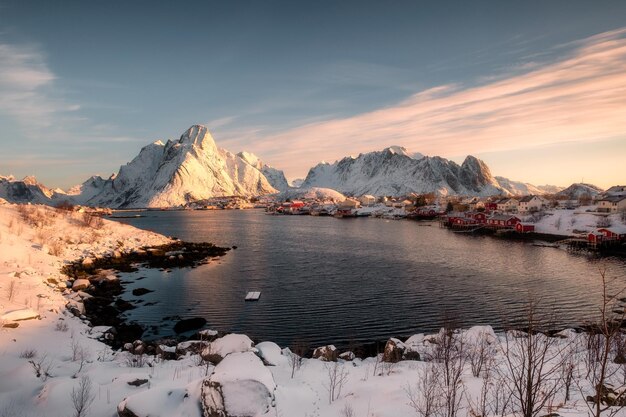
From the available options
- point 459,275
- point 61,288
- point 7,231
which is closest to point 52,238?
point 7,231

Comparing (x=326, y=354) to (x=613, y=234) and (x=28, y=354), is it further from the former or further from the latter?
(x=613, y=234)

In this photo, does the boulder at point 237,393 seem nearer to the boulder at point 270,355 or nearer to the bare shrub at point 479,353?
the boulder at point 270,355

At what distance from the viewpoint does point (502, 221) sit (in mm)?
80938

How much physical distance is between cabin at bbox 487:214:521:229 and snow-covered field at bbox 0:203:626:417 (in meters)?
68.8

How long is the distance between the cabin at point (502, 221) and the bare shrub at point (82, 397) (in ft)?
279

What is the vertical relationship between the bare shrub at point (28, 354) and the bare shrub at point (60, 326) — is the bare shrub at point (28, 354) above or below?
above

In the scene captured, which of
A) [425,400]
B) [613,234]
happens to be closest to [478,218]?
[613,234]

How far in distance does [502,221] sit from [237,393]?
283ft

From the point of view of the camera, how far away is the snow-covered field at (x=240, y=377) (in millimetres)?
7664

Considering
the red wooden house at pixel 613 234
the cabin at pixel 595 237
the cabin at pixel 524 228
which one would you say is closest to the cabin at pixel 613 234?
the red wooden house at pixel 613 234

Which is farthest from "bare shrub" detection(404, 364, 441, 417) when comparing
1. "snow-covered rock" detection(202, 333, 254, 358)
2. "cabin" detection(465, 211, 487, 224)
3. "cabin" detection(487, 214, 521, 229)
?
"cabin" detection(465, 211, 487, 224)

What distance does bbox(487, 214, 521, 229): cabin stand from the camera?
78613 mm

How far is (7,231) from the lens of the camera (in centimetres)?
3312

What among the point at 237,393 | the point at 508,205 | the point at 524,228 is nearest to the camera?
the point at 237,393
